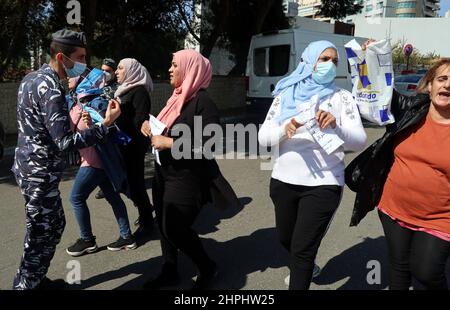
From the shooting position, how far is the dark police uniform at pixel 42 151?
2.43 meters

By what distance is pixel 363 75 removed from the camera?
2.52m

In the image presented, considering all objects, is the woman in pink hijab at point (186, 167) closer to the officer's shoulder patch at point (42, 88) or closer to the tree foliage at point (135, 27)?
the officer's shoulder patch at point (42, 88)

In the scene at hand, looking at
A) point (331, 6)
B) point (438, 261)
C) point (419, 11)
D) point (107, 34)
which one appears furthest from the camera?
point (419, 11)

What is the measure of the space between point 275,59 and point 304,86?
31.2ft

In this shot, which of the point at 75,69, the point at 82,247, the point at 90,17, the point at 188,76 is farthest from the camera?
the point at 90,17

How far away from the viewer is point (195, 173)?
9.60ft

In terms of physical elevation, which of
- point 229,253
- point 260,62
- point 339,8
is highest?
point 339,8

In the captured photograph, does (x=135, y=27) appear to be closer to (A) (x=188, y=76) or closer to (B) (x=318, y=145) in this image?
(A) (x=188, y=76)

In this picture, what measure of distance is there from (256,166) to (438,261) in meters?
4.99

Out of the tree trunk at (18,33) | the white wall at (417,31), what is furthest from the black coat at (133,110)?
the white wall at (417,31)

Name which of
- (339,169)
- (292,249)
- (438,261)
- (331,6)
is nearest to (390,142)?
(339,169)

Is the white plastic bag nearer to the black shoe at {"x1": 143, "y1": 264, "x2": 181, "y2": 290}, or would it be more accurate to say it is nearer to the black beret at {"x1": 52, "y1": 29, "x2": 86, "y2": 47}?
the black beret at {"x1": 52, "y1": 29, "x2": 86, "y2": 47}

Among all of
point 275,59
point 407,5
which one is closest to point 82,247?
point 275,59

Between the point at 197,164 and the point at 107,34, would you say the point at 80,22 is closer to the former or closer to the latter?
the point at 107,34
